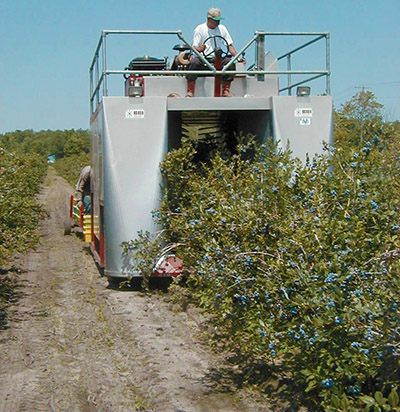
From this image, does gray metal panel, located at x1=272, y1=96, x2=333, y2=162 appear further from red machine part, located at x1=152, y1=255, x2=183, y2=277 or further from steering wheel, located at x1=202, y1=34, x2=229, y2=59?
red machine part, located at x1=152, y1=255, x2=183, y2=277

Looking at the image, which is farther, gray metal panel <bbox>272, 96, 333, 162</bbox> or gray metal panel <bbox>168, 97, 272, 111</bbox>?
gray metal panel <bbox>168, 97, 272, 111</bbox>

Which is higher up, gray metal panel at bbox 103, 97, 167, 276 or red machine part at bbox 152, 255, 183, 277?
gray metal panel at bbox 103, 97, 167, 276

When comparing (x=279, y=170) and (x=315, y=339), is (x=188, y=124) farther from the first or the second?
(x=315, y=339)

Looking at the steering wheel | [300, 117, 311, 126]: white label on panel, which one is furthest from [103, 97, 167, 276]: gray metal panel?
[300, 117, 311, 126]: white label on panel

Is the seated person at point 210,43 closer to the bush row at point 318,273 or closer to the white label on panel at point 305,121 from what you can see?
the white label on panel at point 305,121

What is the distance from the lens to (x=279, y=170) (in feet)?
19.3

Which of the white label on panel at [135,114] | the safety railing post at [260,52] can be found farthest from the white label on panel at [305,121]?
the white label on panel at [135,114]

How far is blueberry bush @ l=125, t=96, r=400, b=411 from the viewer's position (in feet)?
14.2

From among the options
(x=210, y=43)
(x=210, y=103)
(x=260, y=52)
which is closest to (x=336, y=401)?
(x=210, y=103)

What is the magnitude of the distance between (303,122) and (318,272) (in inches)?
198

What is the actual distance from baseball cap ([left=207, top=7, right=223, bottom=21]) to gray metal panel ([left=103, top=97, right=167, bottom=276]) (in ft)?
5.81

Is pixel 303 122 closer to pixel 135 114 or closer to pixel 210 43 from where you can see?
pixel 210 43

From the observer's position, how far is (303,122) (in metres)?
9.46

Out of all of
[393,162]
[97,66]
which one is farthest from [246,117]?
[393,162]
